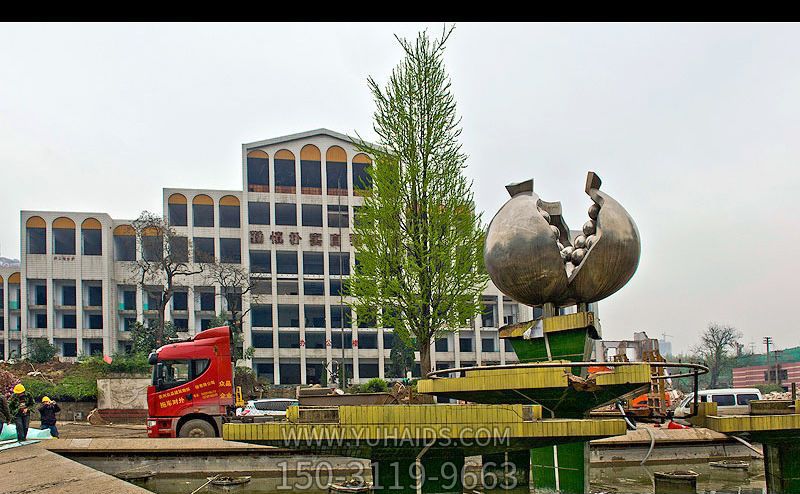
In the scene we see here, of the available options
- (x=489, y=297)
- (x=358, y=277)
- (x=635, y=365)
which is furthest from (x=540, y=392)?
(x=489, y=297)

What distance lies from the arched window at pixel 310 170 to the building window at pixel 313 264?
4.36 meters

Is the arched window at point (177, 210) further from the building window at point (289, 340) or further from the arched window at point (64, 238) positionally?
the building window at point (289, 340)

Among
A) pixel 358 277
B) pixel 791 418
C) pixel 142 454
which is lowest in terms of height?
pixel 142 454

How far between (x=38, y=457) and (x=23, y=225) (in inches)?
1557

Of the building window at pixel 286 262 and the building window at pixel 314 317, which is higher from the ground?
the building window at pixel 286 262

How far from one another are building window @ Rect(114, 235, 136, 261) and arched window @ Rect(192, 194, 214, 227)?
4.26 metres

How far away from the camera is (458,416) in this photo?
755cm

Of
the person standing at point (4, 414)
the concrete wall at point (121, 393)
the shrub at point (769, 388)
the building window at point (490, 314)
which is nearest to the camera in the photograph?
the person standing at point (4, 414)

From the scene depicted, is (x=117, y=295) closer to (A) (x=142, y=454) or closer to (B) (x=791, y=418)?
(A) (x=142, y=454)

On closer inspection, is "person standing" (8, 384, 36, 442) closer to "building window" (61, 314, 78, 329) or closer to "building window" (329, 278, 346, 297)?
"building window" (329, 278, 346, 297)

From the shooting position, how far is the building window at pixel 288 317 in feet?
161

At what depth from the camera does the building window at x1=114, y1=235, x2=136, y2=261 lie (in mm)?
48500

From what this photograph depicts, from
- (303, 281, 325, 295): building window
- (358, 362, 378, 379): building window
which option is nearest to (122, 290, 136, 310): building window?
(303, 281, 325, 295): building window

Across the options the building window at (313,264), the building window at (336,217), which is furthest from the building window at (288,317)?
the building window at (336,217)
